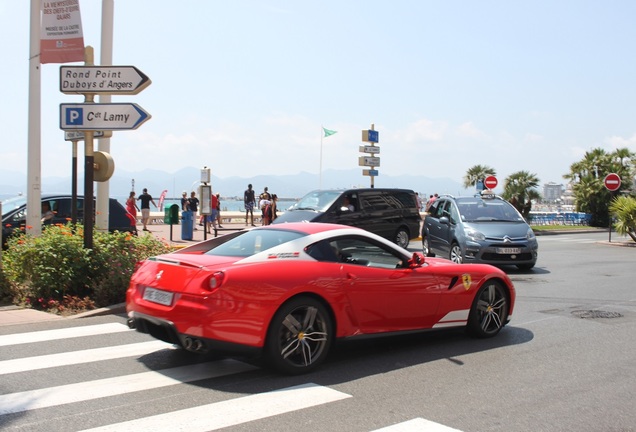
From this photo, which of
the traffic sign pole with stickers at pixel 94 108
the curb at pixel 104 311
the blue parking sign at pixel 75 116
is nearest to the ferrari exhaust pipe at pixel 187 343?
the curb at pixel 104 311

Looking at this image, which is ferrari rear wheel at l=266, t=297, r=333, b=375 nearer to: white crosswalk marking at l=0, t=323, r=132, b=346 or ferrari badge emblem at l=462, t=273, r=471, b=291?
ferrari badge emblem at l=462, t=273, r=471, b=291

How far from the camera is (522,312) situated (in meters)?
9.66

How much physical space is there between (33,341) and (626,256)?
1759 centimetres

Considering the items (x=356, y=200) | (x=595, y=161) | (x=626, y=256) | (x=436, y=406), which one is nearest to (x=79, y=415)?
(x=436, y=406)

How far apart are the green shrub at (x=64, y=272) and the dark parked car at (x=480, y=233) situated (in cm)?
775

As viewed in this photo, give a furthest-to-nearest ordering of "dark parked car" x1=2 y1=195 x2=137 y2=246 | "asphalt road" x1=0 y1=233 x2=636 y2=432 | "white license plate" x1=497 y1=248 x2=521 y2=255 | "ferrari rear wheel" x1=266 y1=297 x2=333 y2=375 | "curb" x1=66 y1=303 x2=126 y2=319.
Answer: "white license plate" x1=497 y1=248 x2=521 y2=255, "dark parked car" x1=2 y1=195 x2=137 y2=246, "curb" x1=66 y1=303 x2=126 y2=319, "ferrari rear wheel" x1=266 y1=297 x2=333 y2=375, "asphalt road" x1=0 y1=233 x2=636 y2=432

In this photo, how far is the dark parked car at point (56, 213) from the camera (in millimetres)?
13844

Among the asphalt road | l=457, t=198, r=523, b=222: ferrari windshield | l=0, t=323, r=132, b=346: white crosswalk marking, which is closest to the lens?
the asphalt road

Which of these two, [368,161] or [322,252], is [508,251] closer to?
[322,252]

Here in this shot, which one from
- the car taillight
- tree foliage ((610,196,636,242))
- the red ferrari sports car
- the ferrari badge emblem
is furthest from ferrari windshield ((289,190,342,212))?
tree foliage ((610,196,636,242))

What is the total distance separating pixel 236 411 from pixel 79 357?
7.93 ft

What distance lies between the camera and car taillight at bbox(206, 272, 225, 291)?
5.71 meters

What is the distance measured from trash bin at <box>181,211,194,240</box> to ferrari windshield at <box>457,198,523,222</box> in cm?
944

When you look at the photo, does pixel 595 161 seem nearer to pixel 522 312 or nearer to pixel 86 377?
pixel 522 312
